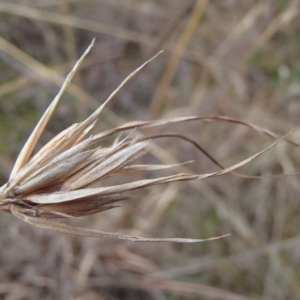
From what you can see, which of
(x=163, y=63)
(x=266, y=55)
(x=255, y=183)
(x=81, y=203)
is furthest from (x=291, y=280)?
(x=81, y=203)

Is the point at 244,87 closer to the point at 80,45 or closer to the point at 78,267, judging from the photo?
the point at 80,45

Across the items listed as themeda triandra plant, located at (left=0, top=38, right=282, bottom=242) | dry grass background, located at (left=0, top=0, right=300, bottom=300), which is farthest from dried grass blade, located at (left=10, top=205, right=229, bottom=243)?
dry grass background, located at (left=0, top=0, right=300, bottom=300)

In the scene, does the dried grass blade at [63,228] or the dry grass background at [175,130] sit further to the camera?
the dry grass background at [175,130]

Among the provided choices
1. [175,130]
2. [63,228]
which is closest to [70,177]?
[63,228]

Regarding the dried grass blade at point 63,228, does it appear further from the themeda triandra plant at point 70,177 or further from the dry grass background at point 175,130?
the dry grass background at point 175,130

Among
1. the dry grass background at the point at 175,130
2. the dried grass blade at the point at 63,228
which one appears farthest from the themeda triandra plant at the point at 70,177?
the dry grass background at the point at 175,130

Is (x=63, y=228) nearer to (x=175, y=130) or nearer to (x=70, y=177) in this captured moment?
(x=70, y=177)

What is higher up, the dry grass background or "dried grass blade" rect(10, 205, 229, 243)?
the dry grass background

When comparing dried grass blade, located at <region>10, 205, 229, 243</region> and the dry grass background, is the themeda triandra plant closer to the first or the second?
dried grass blade, located at <region>10, 205, 229, 243</region>
